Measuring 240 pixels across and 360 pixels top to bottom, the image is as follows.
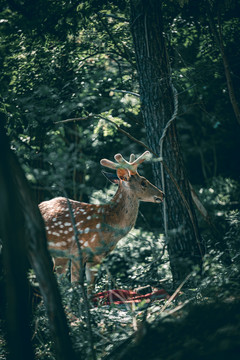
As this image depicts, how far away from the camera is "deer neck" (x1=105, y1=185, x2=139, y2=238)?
220 inches

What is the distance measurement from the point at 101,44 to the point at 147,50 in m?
1.66

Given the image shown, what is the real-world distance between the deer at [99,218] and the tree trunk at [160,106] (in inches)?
12.8

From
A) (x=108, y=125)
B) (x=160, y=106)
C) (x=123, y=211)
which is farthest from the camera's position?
(x=108, y=125)

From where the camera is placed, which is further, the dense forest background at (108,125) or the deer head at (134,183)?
the deer head at (134,183)

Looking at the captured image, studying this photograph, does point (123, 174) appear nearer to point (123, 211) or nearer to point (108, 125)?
point (123, 211)

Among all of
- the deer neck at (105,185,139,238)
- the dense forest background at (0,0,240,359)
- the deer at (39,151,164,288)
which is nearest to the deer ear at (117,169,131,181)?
the deer at (39,151,164,288)

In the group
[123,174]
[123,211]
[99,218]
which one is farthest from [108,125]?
[99,218]

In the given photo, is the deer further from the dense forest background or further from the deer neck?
the dense forest background

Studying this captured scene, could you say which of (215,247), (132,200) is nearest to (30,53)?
(132,200)

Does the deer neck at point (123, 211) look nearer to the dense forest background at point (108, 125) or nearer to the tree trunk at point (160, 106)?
the dense forest background at point (108, 125)

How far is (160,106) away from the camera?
548 cm

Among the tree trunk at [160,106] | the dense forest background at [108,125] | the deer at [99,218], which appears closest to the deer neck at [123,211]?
the deer at [99,218]

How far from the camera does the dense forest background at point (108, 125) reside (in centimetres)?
320

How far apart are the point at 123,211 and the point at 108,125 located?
72.3 inches
